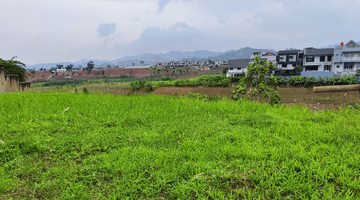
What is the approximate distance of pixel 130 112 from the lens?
4953 millimetres

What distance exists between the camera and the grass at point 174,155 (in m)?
2.22

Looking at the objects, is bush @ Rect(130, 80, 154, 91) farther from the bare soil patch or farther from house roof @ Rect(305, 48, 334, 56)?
house roof @ Rect(305, 48, 334, 56)

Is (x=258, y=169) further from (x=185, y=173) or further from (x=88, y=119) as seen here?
(x=88, y=119)

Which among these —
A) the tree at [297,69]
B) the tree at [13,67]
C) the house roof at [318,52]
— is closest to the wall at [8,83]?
the tree at [13,67]

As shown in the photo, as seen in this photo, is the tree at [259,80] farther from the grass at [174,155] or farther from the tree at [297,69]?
the tree at [297,69]

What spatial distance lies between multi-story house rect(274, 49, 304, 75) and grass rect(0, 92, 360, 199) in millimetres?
39751

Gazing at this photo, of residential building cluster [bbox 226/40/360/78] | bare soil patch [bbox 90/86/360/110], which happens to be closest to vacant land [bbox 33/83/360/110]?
bare soil patch [bbox 90/86/360/110]

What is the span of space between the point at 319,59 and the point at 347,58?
4191 millimetres

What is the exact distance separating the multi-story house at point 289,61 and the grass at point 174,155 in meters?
39.8

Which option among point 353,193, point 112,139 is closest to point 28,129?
point 112,139

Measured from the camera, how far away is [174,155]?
2.87 metres

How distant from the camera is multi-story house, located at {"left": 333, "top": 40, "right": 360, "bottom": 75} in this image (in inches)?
1368

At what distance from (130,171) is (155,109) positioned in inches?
108

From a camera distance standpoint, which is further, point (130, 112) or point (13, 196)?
point (130, 112)
